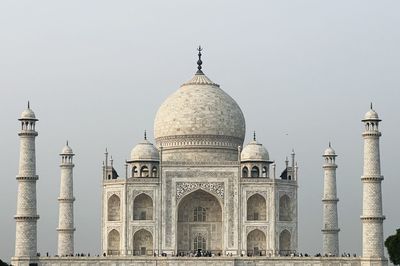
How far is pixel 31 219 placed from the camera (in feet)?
176

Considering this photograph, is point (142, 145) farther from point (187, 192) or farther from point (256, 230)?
point (256, 230)

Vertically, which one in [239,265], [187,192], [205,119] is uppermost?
[205,119]

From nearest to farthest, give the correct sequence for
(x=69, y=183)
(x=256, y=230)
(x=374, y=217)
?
(x=374, y=217), (x=256, y=230), (x=69, y=183)

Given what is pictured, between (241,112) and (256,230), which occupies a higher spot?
(241,112)

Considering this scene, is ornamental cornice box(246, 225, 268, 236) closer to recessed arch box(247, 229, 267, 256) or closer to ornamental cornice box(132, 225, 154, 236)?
recessed arch box(247, 229, 267, 256)

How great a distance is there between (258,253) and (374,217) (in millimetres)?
6536

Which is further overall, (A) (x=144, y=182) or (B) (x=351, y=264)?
(A) (x=144, y=182)

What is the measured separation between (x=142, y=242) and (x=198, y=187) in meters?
3.65

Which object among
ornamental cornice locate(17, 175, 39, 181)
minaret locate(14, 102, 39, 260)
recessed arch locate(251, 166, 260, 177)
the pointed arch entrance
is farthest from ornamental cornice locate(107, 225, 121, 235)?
recessed arch locate(251, 166, 260, 177)

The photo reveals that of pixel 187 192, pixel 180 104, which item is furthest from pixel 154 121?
pixel 187 192

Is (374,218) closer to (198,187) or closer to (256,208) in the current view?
(256,208)

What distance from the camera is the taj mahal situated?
53469mm

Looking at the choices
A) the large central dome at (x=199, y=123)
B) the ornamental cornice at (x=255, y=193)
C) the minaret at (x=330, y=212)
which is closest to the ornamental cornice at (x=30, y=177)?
the large central dome at (x=199, y=123)

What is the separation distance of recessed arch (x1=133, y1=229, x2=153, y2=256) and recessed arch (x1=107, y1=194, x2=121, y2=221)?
153 centimetres
